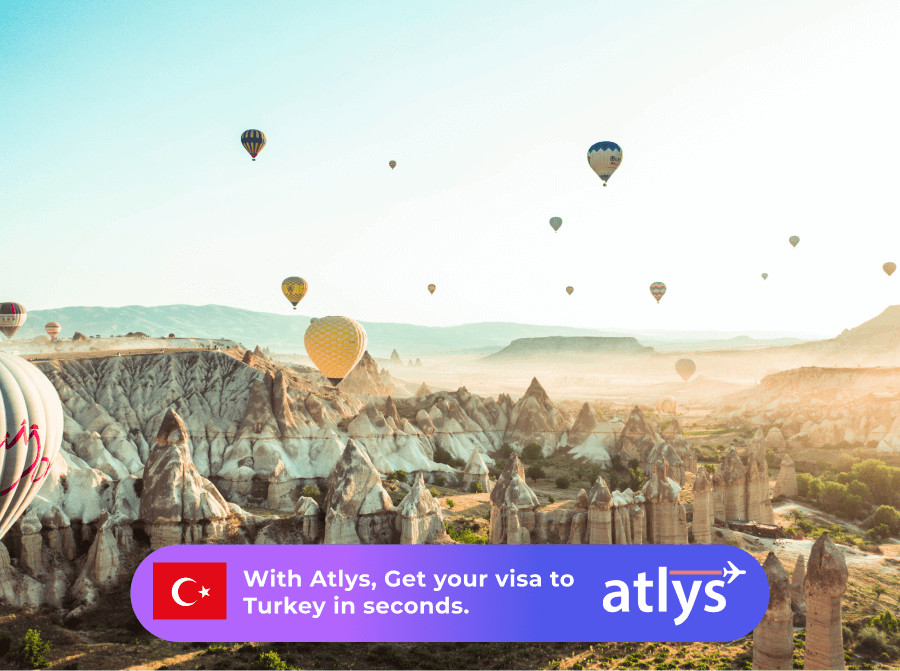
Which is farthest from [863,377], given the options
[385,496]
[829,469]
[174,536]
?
[174,536]

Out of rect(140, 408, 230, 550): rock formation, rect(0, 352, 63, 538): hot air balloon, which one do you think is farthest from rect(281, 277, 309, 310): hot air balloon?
rect(0, 352, 63, 538): hot air balloon

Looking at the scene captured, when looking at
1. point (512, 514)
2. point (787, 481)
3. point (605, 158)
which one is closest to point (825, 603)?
point (512, 514)

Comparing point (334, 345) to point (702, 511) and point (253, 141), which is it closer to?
point (253, 141)

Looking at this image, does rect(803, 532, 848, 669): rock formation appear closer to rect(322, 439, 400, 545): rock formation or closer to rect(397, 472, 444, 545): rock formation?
rect(397, 472, 444, 545): rock formation

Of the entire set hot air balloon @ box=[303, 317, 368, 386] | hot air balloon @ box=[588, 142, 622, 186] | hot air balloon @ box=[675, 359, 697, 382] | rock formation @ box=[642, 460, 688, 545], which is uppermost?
hot air balloon @ box=[588, 142, 622, 186]

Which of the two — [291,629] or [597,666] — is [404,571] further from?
[597,666]

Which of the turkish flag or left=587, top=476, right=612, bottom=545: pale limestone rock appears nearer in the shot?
the turkish flag

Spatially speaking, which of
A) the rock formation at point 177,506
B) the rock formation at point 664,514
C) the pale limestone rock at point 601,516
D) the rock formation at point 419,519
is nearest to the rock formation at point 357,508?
the rock formation at point 419,519
